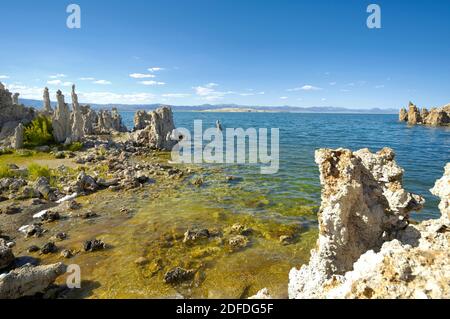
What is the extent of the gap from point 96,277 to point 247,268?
6923mm

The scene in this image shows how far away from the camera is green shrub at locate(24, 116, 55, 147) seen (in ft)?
147

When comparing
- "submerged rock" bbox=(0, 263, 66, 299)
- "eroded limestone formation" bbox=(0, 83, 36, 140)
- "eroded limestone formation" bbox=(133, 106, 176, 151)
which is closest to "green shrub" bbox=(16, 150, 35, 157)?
"eroded limestone formation" bbox=(0, 83, 36, 140)

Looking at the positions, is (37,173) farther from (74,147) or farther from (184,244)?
(184,244)

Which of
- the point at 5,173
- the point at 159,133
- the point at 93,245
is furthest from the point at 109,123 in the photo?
the point at 93,245

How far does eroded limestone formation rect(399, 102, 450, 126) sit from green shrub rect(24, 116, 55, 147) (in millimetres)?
143243

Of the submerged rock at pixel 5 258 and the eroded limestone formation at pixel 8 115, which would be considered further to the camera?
the eroded limestone formation at pixel 8 115

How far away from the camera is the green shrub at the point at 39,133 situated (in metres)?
44.9

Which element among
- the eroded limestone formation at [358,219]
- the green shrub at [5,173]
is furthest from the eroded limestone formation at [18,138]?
the eroded limestone formation at [358,219]

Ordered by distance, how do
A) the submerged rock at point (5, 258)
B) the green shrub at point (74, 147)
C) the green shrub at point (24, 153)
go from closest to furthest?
the submerged rock at point (5, 258) < the green shrub at point (24, 153) < the green shrub at point (74, 147)

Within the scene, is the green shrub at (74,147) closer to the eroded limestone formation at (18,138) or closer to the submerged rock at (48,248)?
the eroded limestone formation at (18,138)

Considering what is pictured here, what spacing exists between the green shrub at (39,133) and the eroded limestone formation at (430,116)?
143 metres
